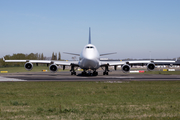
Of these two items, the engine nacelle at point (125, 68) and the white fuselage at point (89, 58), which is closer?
the white fuselage at point (89, 58)

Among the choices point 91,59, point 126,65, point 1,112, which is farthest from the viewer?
point 126,65

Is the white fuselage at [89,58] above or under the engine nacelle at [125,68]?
above

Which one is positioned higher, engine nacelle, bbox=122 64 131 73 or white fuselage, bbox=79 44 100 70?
white fuselage, bbox=79 44 100 70

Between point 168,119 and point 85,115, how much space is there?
3.31 meters

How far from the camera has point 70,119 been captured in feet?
28.3

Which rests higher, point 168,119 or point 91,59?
point 91,59

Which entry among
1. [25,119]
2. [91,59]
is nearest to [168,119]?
[25,119]

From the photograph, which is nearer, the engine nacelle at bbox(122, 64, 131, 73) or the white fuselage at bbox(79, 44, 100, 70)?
the white fuselage at bbox(79, 44, 100, 70)

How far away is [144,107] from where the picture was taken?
10961 mm

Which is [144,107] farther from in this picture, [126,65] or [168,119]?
[126,65]

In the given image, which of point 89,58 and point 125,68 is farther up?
point 89,58

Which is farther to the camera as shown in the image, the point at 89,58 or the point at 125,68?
the point at 125,68

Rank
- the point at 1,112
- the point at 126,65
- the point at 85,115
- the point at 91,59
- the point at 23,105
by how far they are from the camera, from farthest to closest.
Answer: the point at 126,65, the point at 91,59, the point at 23,105, the point at 1,112, the point at 85,115

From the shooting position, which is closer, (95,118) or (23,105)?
(95,118)
